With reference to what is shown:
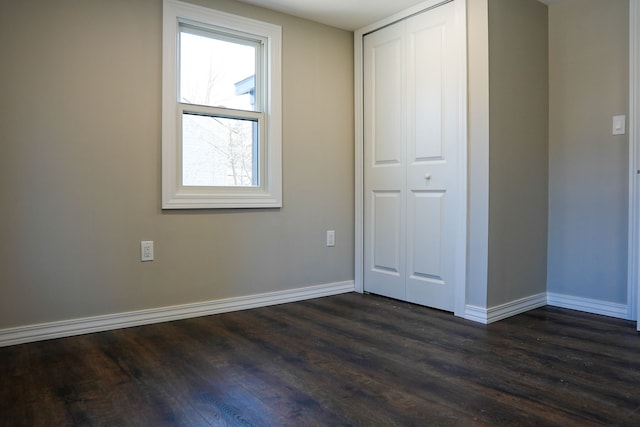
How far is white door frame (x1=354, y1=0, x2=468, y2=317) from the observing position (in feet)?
9.09

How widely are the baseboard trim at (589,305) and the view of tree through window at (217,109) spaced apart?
2187 mm

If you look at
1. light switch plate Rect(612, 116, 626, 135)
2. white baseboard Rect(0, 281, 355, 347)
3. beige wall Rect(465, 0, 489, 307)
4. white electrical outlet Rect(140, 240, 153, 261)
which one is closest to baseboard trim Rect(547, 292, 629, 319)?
beige wall Rect(465, 0, 489, 307)

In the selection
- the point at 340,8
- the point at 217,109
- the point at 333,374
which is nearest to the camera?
the point at 333,374

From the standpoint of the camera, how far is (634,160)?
2.67 meters

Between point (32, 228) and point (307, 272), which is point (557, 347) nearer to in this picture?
point (307, 272)

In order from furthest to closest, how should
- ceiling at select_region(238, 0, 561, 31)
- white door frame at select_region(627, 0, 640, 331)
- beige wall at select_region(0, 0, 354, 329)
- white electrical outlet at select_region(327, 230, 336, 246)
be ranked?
1. white electrical outlet at select_region(327, 230, 336, 246)
2. ceiling at select_region(238, 0, 561, 31)
3. white door frame at select_region(627, 0, 640, 331)
4. beige wall at select_region(0, 0, 354, 329)

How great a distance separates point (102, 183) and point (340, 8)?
6.25ft

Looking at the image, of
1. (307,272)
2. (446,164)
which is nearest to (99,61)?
(307,272)

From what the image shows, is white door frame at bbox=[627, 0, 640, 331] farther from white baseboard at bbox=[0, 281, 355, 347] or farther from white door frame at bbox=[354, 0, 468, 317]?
white baseboard at bbox=[0, 281, 355, 347]

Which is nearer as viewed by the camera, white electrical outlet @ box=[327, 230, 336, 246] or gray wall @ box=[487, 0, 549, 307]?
gray wall @ box=[487, 0, 549, 307]

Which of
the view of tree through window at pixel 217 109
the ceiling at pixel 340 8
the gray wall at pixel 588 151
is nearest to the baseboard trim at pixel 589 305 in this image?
the gray wall at pixel 588 151

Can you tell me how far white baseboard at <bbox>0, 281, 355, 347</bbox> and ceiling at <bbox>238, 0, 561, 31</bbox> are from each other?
1942 mm

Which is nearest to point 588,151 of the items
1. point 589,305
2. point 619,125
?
point 619,125

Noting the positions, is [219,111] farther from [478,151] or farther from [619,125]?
[619,125]
